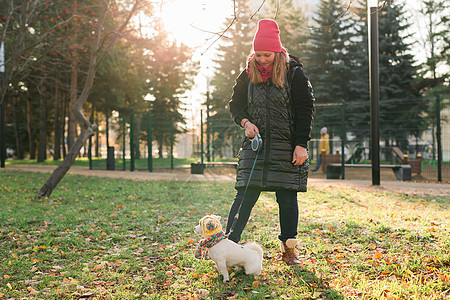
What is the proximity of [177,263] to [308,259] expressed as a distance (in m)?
1.17

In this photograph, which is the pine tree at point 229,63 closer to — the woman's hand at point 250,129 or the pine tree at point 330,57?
the pine tree at point 330,57

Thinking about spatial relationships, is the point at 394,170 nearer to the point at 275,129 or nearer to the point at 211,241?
the point at 275,129

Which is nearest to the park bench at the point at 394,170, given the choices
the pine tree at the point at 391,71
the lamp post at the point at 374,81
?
the lamp post at the point at 374,81

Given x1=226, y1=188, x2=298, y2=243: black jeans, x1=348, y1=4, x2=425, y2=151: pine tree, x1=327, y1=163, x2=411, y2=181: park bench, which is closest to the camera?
x1=226, y1=188, x2=298, y2=243: black jeans

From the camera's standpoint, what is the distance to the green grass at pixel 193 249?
287 centimetres

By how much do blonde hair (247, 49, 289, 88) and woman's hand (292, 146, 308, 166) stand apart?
0.50 m

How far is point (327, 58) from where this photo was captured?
2830cm

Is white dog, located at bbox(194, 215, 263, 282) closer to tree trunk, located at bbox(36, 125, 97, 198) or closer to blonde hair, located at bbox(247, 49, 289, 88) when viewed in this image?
blonde hair, located at bbox(247, 49, 289, 88)

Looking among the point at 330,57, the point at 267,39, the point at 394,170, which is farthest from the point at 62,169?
the point at 330,57

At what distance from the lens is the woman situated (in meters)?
3.03

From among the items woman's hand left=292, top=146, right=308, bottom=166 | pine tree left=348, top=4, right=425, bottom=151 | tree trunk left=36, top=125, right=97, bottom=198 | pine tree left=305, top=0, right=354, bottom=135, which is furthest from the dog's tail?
pine tree left=305, top=0, right=354, bottom=135

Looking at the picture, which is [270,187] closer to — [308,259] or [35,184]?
[308,259]

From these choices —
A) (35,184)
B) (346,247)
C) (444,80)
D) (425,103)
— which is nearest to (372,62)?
(346,247)

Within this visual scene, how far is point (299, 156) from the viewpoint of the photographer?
302 cm
